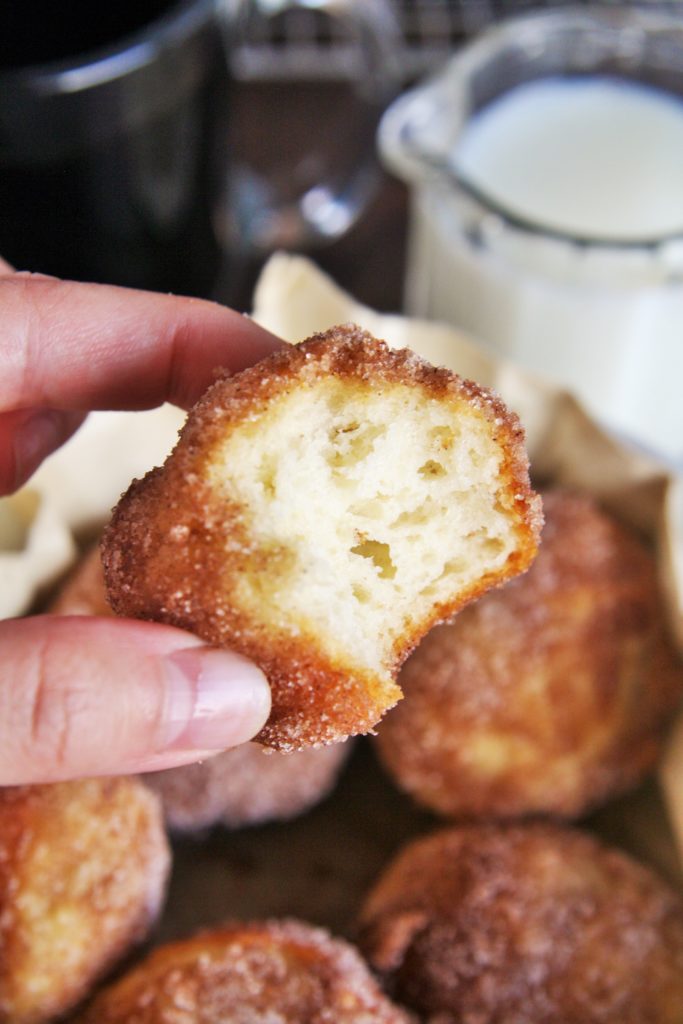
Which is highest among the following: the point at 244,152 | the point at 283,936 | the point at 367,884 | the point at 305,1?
the point at 305,1

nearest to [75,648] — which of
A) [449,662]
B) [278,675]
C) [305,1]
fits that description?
[278,675]

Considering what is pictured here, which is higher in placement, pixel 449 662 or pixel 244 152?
pixel 244 152

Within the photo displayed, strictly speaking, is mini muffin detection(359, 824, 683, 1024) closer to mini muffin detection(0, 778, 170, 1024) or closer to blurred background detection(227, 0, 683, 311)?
mini muffin detection(0, 778, 170, 1024)

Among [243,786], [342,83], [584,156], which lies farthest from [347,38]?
[243,786]

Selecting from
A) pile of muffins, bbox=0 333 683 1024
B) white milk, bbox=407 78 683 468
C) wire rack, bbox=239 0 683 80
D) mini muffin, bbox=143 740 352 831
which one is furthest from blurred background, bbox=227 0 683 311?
mini muffin, bbox=143 740 352 831

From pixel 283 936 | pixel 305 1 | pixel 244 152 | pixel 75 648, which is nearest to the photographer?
pixel 75 648

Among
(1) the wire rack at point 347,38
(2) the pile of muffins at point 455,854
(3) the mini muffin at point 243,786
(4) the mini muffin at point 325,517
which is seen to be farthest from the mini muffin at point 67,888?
(1) the wire rack at point 347,38

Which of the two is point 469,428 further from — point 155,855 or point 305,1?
point 305,1
